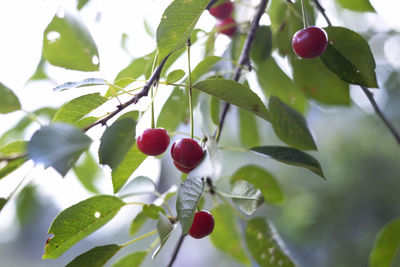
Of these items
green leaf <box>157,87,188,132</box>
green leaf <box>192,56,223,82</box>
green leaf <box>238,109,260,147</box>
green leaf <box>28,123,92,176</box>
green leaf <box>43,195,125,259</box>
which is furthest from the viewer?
green leaf <box>238,109,260,147</box>

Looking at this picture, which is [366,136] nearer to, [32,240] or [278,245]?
[278,245]

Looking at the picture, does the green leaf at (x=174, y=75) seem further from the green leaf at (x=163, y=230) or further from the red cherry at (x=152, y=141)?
the green leaf at (x=163, y=230)

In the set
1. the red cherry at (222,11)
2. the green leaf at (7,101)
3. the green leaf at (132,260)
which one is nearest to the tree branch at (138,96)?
the green leaf at (7,101)

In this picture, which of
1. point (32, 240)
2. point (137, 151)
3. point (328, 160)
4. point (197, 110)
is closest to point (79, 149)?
point (137, 151)

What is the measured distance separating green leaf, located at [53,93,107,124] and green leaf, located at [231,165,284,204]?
45 cm

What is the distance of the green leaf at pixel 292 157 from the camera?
641 mm

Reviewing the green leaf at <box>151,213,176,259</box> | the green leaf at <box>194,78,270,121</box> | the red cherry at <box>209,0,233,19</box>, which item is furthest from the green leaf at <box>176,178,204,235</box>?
the red cherry at <box>209,0,233,19</box>

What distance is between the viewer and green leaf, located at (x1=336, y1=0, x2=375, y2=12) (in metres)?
0.89

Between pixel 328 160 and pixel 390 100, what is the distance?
102cm

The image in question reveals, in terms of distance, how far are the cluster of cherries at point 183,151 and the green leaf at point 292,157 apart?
15 cm

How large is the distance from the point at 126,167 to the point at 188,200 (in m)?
0.21

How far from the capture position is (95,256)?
0.68m

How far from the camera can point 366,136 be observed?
469cm

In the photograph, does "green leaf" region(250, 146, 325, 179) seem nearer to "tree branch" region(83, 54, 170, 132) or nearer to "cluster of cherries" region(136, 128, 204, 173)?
"cluster of cherries" region(136, 128, 204, 173)
